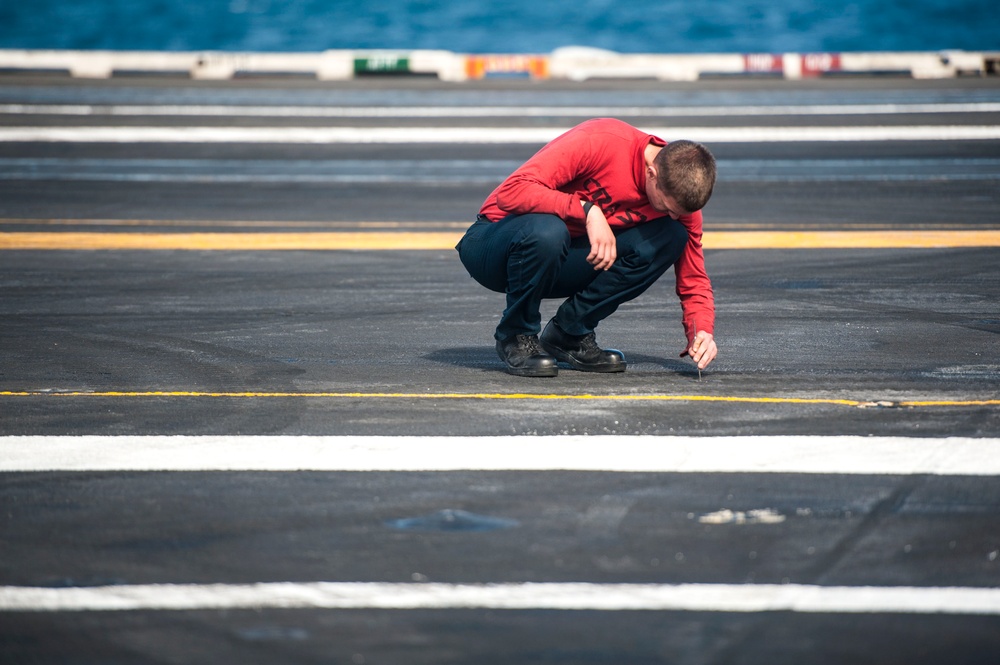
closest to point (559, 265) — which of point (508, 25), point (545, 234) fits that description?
point (545, 234)

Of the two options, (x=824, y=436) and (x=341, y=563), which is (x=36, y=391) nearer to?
(x=341, y=563)

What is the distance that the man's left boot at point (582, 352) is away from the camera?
20.1 feet

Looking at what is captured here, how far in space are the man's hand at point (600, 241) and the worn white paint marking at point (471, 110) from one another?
1584cm

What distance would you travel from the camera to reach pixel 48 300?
26.7 feet

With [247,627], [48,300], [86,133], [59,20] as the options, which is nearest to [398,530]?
[247,627]

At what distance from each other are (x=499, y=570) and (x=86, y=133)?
16.6 m

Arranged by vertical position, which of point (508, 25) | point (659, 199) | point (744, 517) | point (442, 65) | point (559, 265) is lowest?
point (744, 517)

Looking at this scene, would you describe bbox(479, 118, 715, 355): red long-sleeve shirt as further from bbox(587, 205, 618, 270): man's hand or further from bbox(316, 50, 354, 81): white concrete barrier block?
bbox(316, 50, 354, 81): white concrete barrier block

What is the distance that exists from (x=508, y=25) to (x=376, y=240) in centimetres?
7785

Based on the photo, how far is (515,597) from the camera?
3525 millimetres

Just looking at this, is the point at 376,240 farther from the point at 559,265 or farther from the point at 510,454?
the point at 510,454

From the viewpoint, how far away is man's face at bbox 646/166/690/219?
5.28 metres

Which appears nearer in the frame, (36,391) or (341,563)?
(341,563)

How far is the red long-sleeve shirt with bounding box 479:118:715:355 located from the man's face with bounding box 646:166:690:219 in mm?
162
